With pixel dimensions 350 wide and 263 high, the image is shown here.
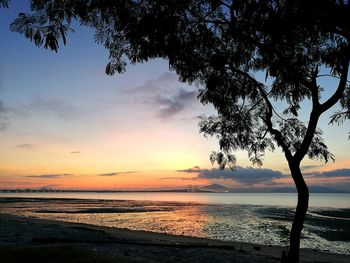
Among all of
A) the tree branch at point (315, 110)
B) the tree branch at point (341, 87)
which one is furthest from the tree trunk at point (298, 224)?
the tree branch at point (341, 87)

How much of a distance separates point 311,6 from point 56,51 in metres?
7.21

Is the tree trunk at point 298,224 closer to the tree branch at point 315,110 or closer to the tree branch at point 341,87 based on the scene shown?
the tree branch at point 315,110

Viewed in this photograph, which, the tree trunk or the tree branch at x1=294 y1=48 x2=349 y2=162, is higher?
the tree branch at x1=294 y1=48 x2=349 y2=162

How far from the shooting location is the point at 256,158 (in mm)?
18516

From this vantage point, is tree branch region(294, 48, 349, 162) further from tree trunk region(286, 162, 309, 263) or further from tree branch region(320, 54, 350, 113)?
tree trunk region(286, 162, 309, 263)

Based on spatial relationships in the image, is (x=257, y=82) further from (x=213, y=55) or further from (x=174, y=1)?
(x=174, y=1)

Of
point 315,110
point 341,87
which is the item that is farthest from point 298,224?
point 341,87

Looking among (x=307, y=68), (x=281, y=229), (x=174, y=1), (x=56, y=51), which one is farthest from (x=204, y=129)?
(x=281, y=229)

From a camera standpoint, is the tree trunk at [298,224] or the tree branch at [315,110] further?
the tree trunk at [298,224]

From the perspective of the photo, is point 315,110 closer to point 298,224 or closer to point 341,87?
point 341,87

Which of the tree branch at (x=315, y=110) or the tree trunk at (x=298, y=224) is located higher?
the tree branch at (x=315, y=110)

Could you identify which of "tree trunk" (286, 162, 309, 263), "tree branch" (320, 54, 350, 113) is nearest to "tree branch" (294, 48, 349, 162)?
"tree branch" (320, 54, 350, 113)

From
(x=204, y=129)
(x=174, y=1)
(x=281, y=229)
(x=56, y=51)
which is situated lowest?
(x=281, y=229)

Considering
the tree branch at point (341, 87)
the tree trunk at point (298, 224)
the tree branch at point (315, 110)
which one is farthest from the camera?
the tree trunk at point (298, 224)
